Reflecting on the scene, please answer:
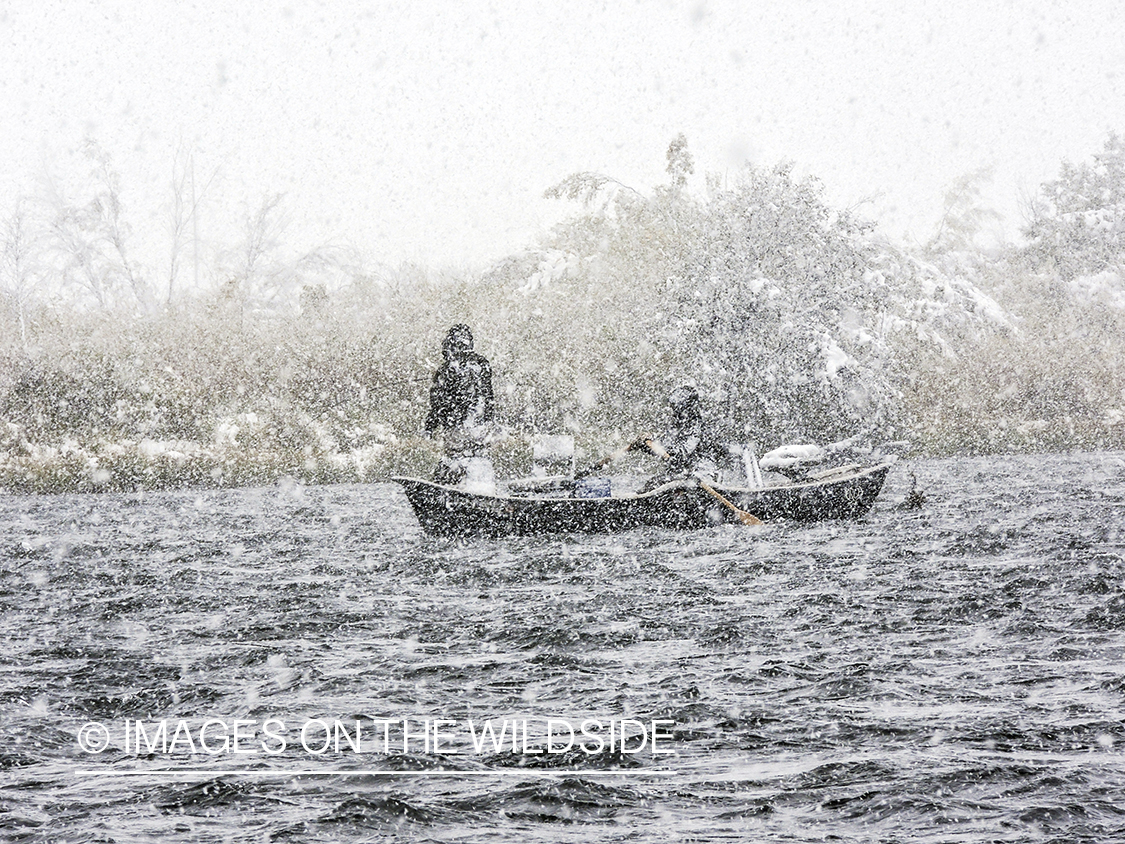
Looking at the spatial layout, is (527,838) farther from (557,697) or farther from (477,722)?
(557,697)

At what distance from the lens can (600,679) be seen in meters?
7.28

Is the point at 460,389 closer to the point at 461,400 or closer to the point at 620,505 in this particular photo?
the point at 461,400

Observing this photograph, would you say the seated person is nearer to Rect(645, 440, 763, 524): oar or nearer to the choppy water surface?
Rect(645, 440, 763, 524): oar

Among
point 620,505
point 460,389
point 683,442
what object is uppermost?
point 460,389

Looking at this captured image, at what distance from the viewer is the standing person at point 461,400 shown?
13.9 metres

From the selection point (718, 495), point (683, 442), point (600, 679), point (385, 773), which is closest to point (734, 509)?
point (718, 495)

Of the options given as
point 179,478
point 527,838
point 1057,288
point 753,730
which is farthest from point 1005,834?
point 1057,288

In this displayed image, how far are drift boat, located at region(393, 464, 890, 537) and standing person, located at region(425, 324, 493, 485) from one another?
0.83 metres

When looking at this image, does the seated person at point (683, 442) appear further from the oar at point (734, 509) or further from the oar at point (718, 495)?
the oar at point (734, 509)

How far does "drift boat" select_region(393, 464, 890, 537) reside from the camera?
13641 millimetres

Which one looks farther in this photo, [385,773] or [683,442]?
[683,442]

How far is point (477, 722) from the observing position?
633cm

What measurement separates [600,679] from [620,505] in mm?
6733

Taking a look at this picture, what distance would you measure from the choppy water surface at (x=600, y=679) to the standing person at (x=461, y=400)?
136 cm
